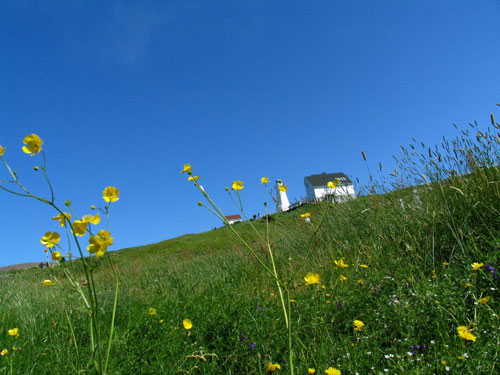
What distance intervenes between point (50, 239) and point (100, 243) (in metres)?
0.38

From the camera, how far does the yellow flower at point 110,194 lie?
4.92ft

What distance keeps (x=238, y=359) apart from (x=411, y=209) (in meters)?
3.53

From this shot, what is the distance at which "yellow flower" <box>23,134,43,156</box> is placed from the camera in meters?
1.37

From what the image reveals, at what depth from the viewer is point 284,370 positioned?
2078 mm

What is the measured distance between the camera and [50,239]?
143 centimetres

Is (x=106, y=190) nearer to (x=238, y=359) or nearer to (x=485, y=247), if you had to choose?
(x=238, y=359)

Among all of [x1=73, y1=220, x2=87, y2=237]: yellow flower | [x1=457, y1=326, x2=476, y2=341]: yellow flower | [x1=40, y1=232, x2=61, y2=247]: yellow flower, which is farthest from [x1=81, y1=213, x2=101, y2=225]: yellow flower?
[x1=457, y1=326, x2=476, y2=341]: yellow flower

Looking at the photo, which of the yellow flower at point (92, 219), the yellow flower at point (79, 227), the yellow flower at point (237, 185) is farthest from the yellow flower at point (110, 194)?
the yellow flower at point (237, 185)

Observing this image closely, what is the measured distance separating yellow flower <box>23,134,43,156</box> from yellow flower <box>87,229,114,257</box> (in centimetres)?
51

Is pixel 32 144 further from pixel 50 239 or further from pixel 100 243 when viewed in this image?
pixel 100 243

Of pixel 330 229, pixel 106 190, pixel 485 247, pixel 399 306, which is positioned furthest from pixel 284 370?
pixel 330 229

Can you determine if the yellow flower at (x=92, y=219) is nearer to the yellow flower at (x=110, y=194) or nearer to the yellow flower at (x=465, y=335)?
the yellow flower at (x=110, y=194)

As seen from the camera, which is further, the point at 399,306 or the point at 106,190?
the point at 399,306

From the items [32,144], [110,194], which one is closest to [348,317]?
[110,194]
